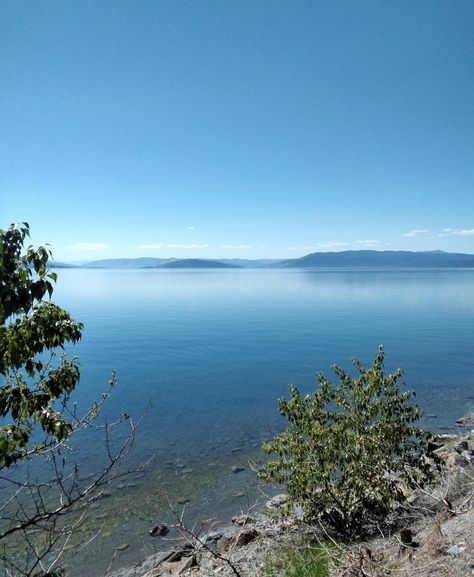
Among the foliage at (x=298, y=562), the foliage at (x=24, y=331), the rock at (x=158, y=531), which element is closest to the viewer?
the foliage at (x=24, y=331)

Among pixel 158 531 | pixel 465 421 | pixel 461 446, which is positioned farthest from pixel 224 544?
pixel 465 421

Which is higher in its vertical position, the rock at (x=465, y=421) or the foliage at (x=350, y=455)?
the foliage at (x=350, y=455)

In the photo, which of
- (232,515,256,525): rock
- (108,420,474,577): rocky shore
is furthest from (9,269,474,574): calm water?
(108,420,474,577): rocky shore

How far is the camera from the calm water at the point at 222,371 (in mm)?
19000

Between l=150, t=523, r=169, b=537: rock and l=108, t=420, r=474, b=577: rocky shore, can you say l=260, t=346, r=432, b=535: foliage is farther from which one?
l=150, t=523, r=169, b=537: rock

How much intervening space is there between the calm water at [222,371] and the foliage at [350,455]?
6.55m

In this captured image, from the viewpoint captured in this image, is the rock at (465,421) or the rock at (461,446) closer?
the rock at (461,446)

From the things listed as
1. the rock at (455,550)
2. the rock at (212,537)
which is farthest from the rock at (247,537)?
the rock at (455,550)

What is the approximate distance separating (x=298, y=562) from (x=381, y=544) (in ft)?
7.49

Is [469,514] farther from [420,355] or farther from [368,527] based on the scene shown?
[420,355]

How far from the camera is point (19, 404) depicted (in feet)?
20.4

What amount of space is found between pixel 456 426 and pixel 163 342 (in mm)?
36146

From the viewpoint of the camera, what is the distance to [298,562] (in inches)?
407

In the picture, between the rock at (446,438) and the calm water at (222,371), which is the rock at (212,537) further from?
the rock at (446,438)
